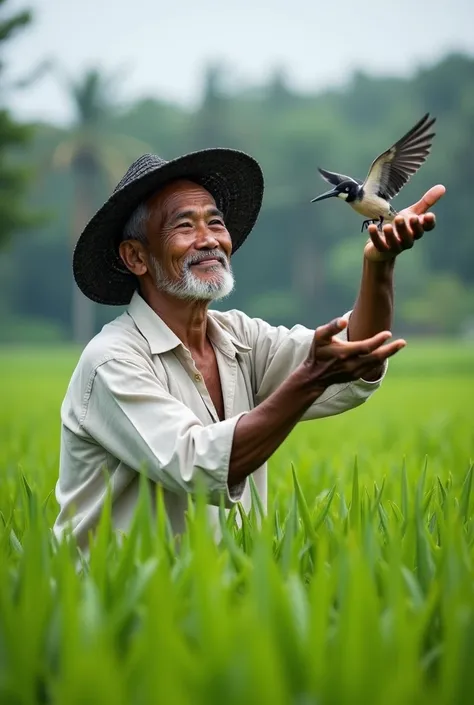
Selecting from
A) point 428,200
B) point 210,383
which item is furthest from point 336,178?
point 210,383

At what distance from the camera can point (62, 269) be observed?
54.3 meters

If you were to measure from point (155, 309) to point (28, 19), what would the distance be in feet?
46.1

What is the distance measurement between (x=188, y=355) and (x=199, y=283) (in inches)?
7.3

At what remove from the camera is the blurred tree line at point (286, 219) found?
47219 millimetres

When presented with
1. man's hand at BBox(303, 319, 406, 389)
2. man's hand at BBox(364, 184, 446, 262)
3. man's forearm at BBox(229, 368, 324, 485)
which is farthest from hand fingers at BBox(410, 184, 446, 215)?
man's forearm at BBox(229, 368, 324, 485)

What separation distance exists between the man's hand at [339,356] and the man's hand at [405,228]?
0.83 feet

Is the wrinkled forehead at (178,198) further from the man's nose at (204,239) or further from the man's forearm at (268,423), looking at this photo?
the man's forearm at (268,423)

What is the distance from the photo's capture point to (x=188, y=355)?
2.98m

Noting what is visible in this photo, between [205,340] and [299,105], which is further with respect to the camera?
[299,105]

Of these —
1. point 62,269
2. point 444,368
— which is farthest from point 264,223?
point 444,368

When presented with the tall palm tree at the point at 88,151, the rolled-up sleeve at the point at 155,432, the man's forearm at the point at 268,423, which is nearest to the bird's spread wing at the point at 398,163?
the man's forearm at the point at 268,423

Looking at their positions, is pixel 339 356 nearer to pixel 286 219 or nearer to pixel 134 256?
pixel 134 256

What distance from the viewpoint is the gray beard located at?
297cm

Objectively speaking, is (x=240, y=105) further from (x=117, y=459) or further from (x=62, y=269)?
(x=117, y=459)
